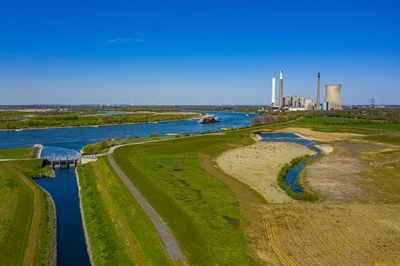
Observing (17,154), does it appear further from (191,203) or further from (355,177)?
(355,177)

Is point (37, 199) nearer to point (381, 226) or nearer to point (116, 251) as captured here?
point (116, 251)

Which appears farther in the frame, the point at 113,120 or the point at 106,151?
the point at 113,120

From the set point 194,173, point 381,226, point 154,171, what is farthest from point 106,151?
point 381,226

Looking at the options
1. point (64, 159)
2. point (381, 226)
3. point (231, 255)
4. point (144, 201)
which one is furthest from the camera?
point (64, 159)

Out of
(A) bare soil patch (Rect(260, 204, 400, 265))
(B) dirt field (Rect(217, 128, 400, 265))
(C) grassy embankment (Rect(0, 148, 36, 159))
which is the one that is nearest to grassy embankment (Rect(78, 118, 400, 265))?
(B) dirt field (Rect(217, 128, 400, 265))

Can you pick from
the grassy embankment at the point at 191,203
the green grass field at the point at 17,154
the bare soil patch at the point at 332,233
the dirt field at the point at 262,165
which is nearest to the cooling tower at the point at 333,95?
the dirt field at the point at 262,165

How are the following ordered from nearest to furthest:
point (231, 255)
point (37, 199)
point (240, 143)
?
point (231, 255) → point (37, 199) → point (240, 143)
